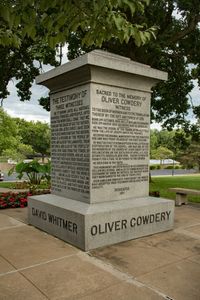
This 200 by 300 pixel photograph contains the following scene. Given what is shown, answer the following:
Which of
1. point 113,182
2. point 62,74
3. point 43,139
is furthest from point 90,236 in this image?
point 43,139

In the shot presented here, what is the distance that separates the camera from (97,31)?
160 inches

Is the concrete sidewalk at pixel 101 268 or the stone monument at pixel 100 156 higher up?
the stone monument at pixel 100 156

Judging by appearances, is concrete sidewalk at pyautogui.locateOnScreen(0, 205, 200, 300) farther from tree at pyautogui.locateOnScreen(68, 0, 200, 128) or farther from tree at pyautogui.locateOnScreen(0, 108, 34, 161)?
tree at pyautogui.locateOnScreen(0, 108, 34, 161)

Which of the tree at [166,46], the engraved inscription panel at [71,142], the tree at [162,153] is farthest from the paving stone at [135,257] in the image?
the tree at [162,153]

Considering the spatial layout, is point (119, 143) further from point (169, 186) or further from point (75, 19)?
point (169, 186)

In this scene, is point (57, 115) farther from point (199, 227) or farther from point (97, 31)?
point (199, 227)

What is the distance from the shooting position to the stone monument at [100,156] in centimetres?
532

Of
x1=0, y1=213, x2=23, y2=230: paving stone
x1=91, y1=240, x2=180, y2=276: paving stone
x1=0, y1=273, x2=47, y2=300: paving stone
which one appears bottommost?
x1=0, y1=273, x2=47, y2=300: paving stone

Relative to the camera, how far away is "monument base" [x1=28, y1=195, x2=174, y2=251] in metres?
5.02

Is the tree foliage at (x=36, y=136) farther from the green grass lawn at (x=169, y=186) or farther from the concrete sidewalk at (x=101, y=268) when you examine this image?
the concrete sidewalk at (x=101, y=268)

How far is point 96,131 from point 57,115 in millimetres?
1348

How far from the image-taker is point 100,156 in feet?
18.7

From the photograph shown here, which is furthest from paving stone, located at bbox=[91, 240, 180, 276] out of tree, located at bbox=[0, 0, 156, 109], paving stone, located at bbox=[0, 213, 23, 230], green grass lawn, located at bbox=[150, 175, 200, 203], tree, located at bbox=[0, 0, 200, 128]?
green grass lawn, located at bbox=[150, 175, 200, 203]

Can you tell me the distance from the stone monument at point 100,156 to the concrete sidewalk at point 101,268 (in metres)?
0.31
